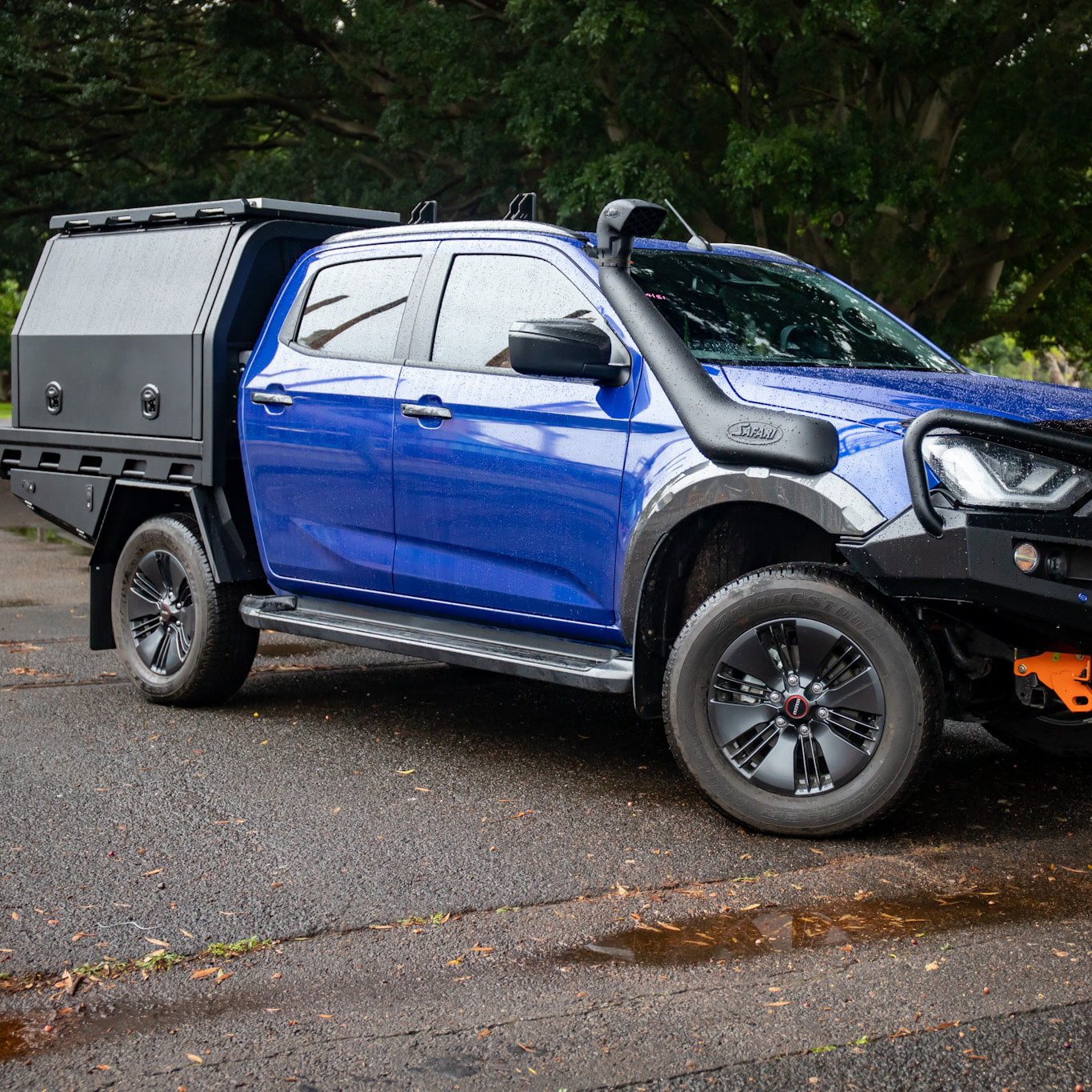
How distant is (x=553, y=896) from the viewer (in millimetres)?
4289

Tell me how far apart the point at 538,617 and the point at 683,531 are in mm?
704

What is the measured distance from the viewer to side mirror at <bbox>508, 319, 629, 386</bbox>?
4996 mm

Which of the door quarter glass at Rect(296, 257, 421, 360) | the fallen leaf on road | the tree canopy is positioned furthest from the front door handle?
the tree canopy

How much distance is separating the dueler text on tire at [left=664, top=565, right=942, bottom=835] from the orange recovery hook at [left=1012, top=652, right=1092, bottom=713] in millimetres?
307

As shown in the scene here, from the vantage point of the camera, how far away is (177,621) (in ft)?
22.7

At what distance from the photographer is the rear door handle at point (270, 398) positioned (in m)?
Answer: 6.24

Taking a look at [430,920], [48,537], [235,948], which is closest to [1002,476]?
[430,920]

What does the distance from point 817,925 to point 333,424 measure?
301 centimetres

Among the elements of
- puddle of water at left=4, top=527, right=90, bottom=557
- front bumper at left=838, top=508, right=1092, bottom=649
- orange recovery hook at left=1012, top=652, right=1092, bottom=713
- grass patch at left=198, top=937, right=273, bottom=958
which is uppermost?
front bumper at left=838, top=508, right=1092, bottom=649

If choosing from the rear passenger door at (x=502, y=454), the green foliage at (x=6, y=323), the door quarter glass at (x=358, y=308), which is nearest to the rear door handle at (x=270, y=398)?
the door quarter glass at (x=358, y=308)

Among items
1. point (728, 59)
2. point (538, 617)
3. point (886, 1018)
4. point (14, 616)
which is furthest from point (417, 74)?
point (886, 1018)

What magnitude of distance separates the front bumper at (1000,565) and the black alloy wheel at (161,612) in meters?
3.62

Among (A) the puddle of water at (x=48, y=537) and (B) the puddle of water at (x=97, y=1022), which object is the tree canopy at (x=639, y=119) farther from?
(B) the puddle of water at (x=97, y=1022)

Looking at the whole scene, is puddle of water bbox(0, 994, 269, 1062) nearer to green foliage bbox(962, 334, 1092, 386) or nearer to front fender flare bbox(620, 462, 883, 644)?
front fender flare bbox(620, 462, 883, 644)
